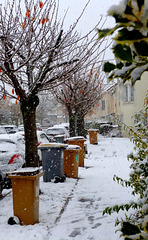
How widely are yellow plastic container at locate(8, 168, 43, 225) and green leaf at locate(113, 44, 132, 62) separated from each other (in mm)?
3532

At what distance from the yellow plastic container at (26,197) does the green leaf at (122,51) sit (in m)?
3.53

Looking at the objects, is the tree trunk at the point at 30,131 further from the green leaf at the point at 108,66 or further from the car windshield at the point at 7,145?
the green leaf at the point at 108,66

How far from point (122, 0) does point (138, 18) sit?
0.36 feet

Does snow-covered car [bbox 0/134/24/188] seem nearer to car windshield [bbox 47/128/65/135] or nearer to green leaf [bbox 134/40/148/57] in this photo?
green leaf [bbox 134/40/148/57]

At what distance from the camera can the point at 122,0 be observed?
3.38 ft

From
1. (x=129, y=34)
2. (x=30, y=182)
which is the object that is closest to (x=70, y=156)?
(x=30, y=182)

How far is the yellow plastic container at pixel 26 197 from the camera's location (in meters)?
4.37

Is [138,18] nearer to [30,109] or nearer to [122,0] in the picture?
[122,0]

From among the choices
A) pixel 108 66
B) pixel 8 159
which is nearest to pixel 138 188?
pixel 108 66

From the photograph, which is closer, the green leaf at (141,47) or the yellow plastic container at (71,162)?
the green leaf at (141,47)

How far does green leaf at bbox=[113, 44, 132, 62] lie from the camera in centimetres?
113

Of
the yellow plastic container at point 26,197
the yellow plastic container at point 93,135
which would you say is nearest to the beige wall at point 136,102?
the yellow plastic container at point 93,135

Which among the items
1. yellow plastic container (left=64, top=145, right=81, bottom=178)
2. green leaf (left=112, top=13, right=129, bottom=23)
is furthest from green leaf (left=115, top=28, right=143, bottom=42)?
yellow plastic container (left=64, top=145, right=81, bottom=178)

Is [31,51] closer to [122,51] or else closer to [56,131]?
[122,51]
